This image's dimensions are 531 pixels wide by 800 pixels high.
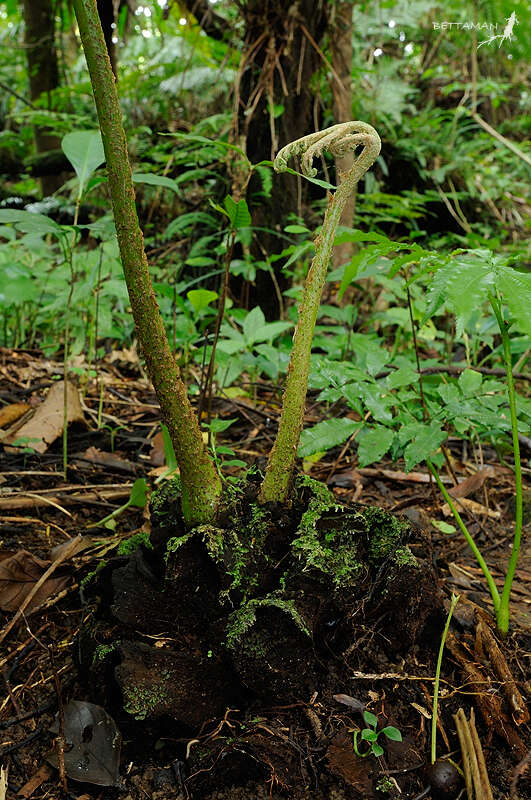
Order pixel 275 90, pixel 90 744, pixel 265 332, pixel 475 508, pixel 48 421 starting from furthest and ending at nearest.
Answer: pixel 275 90 < pixel 265 332 < pixel 48 421 < pixel 475 508 < pixel 90 744

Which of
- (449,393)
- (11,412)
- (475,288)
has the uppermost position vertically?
(475,288)

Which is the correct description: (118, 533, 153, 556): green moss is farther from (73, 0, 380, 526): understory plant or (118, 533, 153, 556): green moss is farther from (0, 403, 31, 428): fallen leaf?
(0, 403, 31, 428): fallen leaf

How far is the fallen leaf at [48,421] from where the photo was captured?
211 cm

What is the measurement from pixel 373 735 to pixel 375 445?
0.62m

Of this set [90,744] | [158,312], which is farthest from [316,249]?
[90,744]

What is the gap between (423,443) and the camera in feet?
4.46

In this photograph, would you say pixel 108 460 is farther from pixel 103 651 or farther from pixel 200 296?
pixel 103 651

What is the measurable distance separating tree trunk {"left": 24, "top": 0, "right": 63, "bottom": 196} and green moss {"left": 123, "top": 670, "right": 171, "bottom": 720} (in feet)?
19.0

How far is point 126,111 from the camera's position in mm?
5465

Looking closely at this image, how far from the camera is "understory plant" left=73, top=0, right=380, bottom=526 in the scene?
3.50 ft

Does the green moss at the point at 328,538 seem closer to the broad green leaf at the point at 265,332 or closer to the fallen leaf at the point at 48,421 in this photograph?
the broad green leaf at the point at 265,332

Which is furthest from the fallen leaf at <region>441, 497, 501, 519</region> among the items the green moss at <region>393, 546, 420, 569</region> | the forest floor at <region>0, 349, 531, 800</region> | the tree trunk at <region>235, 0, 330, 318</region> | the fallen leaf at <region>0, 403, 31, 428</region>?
the tree trunk at <region>235, 0, 330, 318</region>

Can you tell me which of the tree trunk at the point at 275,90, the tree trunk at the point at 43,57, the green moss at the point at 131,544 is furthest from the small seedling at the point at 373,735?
the tree trunk at the point at 43,57

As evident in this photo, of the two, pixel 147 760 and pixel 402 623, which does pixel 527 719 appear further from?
pixel 147 760
